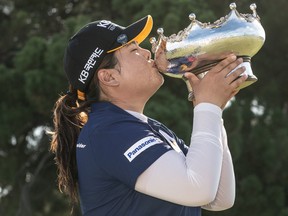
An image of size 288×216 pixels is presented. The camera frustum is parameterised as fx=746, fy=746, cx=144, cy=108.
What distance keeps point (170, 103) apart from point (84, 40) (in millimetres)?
7814

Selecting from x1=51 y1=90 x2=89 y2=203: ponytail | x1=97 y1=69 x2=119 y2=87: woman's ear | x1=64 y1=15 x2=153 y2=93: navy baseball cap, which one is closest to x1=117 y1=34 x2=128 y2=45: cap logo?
x1=64 y1=15 x2=153 y2=93: navy baseball cap

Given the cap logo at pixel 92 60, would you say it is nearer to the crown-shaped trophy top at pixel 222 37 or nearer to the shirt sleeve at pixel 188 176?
the crown-shaped trophy top at pixel 222 37

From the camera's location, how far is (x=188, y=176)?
2.20 m

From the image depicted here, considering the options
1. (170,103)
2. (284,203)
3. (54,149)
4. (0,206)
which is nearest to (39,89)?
(170,103)

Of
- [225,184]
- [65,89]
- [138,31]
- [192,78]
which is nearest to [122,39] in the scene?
[138,31]

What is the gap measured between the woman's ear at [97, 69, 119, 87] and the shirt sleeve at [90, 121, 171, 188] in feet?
0.74

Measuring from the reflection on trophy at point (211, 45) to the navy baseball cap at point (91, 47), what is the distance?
0.48 feet

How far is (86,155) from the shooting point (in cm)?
235

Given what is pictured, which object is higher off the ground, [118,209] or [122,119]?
[122,119]

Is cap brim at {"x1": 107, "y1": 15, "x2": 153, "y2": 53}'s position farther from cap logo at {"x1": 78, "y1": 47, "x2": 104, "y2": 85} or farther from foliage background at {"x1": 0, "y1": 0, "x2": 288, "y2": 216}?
foliage background at {"x1": 0, "y1": 0, "x2": 288, "y2": 216}

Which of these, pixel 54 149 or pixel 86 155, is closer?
pixel 86 155

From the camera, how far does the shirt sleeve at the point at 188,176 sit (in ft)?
7.18

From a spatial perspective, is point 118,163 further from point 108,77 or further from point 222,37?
point 222,37

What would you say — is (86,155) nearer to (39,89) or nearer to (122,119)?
(122,119)
